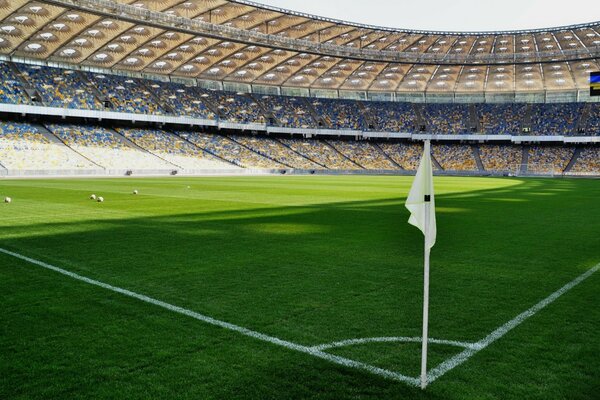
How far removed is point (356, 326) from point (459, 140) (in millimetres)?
88051

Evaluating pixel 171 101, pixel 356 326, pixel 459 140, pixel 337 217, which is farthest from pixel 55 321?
pixel 459 140

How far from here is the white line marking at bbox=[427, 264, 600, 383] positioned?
4.89m

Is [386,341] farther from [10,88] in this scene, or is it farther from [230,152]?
[230,152]

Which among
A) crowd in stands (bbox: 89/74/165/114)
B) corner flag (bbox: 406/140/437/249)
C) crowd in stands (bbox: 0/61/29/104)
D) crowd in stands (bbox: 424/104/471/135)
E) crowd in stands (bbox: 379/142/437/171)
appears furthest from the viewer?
crowd in stands (bbox: 424/104/471/135)

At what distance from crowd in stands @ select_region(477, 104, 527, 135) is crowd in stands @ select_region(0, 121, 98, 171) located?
211ft

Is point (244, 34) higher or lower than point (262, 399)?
higher

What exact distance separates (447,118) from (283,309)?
289 ft

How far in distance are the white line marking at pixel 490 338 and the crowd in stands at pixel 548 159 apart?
76.6 m

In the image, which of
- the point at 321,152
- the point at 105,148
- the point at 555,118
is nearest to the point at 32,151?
the point at 105,148

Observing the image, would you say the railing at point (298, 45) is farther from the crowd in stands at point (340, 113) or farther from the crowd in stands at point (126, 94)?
the crowd in stands at point (126, 94)

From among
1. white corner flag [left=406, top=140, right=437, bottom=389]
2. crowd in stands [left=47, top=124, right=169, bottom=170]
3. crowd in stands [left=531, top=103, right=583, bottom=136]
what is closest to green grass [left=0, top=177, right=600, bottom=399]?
white corner flag [left=406, top=140, right=437, bottom=389]

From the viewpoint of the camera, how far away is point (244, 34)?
5912 cm

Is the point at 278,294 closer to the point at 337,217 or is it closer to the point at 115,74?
the point at 337,217

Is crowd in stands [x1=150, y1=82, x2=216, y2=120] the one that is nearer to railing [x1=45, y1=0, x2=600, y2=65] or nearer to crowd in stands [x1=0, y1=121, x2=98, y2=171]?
railing [x1=45, y1=0, x2=600, y2=65]
